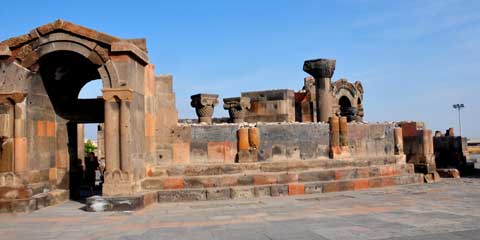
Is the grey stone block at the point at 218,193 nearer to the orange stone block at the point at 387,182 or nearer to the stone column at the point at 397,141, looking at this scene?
the orange stone block at the point at 387,182

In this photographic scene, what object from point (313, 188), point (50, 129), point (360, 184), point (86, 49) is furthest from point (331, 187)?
point (50, 129)

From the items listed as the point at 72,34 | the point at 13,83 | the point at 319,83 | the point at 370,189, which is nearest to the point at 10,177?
the point at 13,83

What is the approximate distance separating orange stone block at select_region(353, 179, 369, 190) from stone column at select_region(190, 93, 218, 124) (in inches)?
352

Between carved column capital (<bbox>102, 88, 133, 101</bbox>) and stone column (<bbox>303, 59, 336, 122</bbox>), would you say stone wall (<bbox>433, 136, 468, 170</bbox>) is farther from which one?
carved column capital (<bbox>102, 88, 133, 101</bbox>)

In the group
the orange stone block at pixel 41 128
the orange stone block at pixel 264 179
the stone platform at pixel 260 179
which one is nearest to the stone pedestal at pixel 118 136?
the stone platform at pixel 260 179

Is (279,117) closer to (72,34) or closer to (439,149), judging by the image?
(439,149)

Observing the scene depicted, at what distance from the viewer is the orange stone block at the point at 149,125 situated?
11.0m

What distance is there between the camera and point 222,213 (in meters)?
8.28

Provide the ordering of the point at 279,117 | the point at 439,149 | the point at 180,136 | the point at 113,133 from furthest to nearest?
the point at 439,149 → the point at 279,117 → the point at 180,136 → the point at 113,133

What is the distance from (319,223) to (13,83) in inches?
281

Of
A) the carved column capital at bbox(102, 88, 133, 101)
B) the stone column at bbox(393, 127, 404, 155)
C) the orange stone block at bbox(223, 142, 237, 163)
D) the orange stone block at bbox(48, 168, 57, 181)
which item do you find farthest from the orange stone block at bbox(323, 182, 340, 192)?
the orange stone block at bbox(48, 168, 57, 181)

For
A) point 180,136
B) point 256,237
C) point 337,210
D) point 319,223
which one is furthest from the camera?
point 180,136

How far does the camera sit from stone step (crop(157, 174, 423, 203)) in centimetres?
1042

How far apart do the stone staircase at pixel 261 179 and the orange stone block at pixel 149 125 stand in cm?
87
